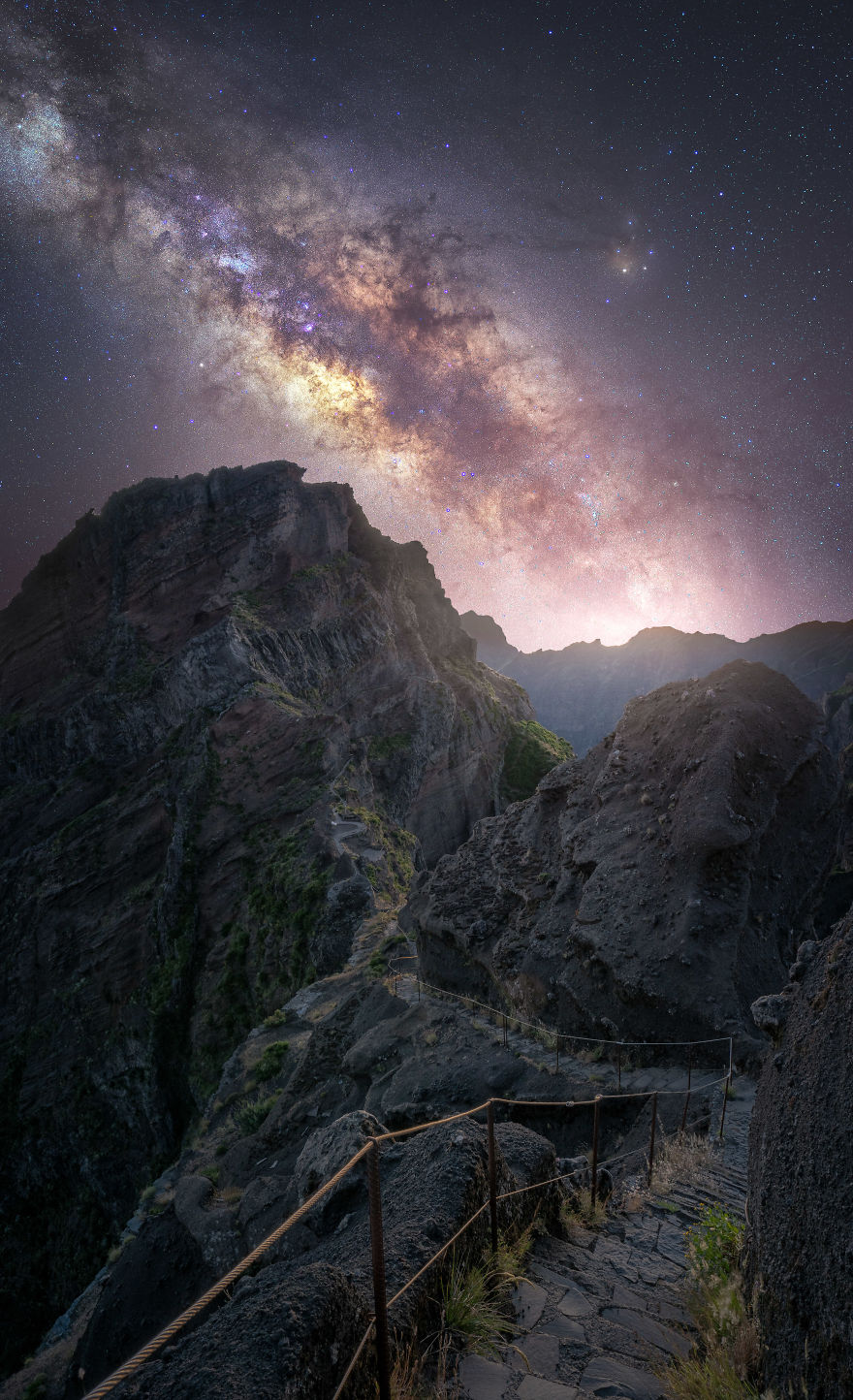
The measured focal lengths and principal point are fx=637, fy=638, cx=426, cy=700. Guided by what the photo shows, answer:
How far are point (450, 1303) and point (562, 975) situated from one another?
8.15 meters

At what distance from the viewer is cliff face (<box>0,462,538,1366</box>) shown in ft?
102

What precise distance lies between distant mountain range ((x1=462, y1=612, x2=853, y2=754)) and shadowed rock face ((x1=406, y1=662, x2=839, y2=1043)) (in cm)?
9616

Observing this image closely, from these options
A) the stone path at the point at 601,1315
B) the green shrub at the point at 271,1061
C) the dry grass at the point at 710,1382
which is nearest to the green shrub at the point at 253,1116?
the green shrub at the point at 271,1061

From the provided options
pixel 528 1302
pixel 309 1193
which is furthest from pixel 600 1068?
pixel 528 1302

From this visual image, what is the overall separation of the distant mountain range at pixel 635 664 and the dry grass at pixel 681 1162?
102828mm

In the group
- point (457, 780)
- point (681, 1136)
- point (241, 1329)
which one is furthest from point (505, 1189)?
point (457, 780)

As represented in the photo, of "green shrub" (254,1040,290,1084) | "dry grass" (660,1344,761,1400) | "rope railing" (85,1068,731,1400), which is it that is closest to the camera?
"rope railing" (85,1068,731,1400)

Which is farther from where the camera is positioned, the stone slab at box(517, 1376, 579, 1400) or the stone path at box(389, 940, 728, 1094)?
the stone path at box(389, 940, 728, 1094)

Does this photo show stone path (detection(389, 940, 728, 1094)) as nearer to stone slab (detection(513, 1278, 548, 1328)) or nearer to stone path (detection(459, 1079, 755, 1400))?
stone path (detection(459, 1079, 755, 1400))

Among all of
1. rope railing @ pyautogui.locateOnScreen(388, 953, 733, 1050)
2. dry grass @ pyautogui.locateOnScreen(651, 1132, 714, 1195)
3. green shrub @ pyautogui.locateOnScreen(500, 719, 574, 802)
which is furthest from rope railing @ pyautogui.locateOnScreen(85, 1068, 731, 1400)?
green shrub @ pyautogui.locateOnScreen(500, 719, 574, 802)

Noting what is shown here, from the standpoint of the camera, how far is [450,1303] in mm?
3459

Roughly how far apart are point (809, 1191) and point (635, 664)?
431 ft

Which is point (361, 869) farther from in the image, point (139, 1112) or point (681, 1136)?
point (681, 1136)

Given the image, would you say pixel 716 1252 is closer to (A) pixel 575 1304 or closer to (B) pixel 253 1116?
(A) pixel 575 1304
